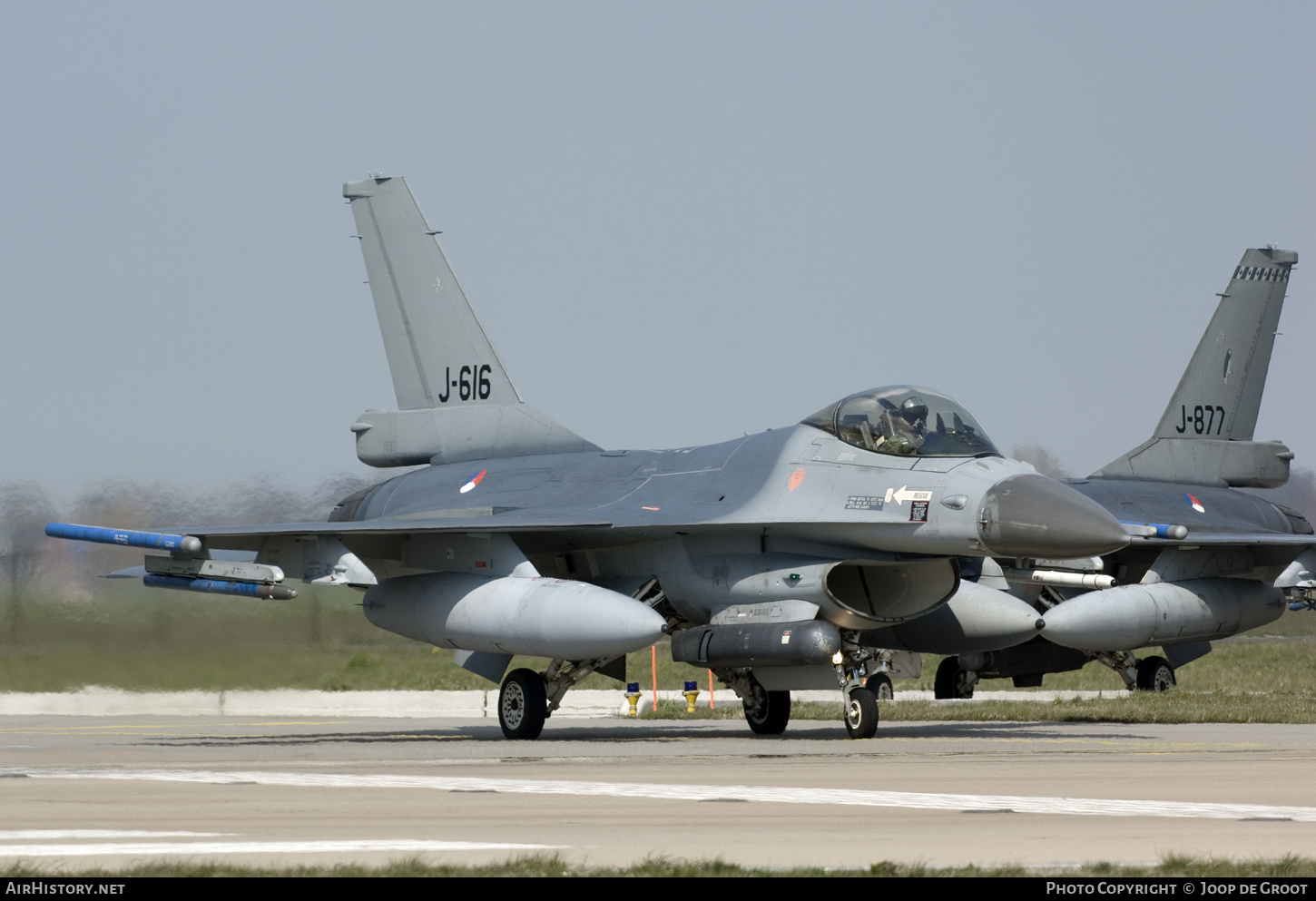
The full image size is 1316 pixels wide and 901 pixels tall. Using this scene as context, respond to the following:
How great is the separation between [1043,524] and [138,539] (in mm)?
7889

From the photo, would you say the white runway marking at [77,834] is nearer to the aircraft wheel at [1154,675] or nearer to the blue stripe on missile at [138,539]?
the blue stripe on missile at [138,539]

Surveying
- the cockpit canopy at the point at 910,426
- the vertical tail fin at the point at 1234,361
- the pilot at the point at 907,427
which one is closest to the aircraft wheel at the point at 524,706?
the cockpit canopy at the point at 910,426

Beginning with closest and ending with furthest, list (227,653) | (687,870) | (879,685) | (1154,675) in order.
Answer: (687,870)
(879,685)
(227,653)
(1154,675)

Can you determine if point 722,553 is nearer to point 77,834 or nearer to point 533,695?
point 533,695

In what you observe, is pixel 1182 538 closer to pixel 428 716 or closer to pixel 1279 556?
pixel 1279 556

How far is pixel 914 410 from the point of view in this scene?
Result: 15203 mm

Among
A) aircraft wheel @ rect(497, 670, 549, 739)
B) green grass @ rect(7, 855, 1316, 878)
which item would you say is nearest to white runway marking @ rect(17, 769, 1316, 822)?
green grass @ rect(7, 855, 1316, 878)

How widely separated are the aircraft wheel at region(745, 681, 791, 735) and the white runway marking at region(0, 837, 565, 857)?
31.2 ft

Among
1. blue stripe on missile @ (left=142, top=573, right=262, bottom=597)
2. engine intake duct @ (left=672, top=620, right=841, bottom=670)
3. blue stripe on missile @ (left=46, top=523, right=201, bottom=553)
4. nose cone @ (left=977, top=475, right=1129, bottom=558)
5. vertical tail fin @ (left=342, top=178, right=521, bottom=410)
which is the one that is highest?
vertical tail fin @ (left=342, top=178, right=521, bottom=410)

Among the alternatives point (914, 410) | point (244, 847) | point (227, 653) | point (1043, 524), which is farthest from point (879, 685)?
point (244, 847)

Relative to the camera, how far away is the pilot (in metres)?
15.1

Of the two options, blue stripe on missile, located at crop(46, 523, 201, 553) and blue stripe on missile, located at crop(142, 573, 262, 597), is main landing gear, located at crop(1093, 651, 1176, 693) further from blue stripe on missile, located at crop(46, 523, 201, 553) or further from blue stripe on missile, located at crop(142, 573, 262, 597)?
blue stripe on missile, located at crop(46, 523, 201, 553)

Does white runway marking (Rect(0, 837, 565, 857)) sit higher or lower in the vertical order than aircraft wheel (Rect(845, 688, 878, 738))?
higher

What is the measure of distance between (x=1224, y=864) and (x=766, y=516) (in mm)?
9456
